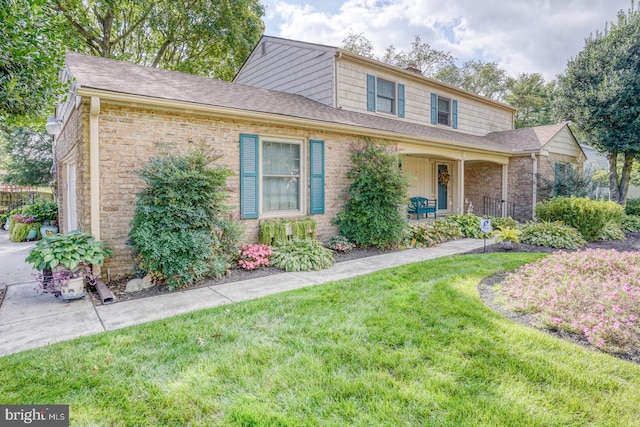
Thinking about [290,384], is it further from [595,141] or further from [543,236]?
[595,141]

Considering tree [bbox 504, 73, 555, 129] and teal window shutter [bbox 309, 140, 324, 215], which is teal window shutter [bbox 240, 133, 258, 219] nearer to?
teal window shutter [bbox 309, 140, 324, 215]

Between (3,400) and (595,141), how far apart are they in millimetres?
Answer: 18043

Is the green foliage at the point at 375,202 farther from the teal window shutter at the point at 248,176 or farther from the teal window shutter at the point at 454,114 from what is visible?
the teal window shutter at the point at 454,114

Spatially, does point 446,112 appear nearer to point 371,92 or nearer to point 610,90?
point 371,92

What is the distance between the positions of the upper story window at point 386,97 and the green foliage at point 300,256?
20.0 feet

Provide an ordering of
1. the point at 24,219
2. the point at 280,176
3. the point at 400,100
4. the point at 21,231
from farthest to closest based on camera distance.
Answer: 1. the point at 400,100
2. the point at 24,219
3. the point at 21,231
4. the point at 280,176

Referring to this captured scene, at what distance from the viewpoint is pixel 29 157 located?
17719 mm

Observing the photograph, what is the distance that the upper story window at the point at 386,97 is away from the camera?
1069 cm

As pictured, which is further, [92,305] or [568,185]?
[568,185]

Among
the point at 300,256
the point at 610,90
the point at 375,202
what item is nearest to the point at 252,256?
the point at 300,256

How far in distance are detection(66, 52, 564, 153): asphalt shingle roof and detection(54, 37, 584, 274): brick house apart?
0.05m

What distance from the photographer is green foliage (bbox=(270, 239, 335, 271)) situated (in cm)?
594

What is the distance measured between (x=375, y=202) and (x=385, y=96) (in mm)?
4863

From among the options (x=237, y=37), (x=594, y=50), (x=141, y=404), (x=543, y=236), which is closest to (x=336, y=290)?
(x=141, y=404)
